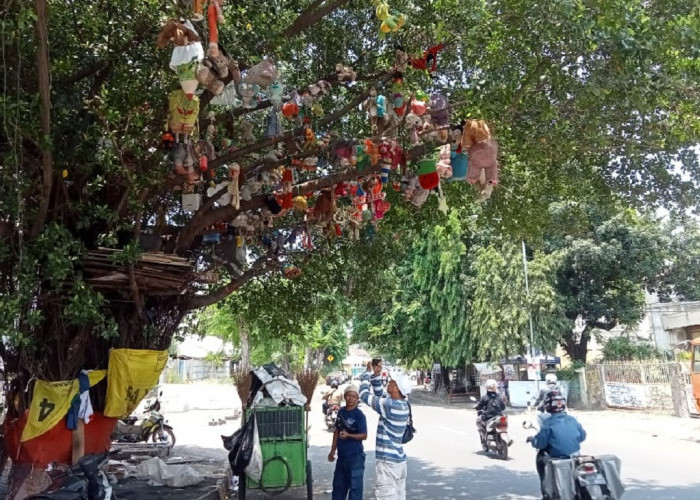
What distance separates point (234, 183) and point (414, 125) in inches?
81.9

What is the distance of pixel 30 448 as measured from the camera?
6668mm

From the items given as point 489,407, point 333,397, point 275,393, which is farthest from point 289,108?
point 333,397

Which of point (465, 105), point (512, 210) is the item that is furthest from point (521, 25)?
point (512, 210)

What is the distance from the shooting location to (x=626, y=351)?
82.9ft

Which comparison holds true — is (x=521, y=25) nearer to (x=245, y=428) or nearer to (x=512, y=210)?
(x=512, y=210)

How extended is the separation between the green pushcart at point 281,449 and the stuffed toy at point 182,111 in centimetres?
368

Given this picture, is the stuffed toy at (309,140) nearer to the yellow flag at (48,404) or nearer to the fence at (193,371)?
the yellow flag at (48,404)

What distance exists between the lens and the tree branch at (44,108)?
471cm

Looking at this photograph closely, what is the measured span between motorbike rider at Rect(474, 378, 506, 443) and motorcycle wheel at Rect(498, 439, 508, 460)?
1.91ft

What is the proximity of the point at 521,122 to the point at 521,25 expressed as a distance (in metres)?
1.47

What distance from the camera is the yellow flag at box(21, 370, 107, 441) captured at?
21.4 ft

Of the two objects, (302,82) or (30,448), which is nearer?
(30,448)

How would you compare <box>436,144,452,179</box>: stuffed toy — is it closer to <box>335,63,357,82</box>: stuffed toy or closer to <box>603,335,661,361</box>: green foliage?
<box>335,63,357,82</box>: stuffed toy

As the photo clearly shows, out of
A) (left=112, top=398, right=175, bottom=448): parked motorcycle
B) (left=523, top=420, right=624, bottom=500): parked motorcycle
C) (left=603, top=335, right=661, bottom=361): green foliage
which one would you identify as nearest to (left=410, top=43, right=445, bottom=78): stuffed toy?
(left=523, top=420, right=624, bottom=500): parked motorcycle
